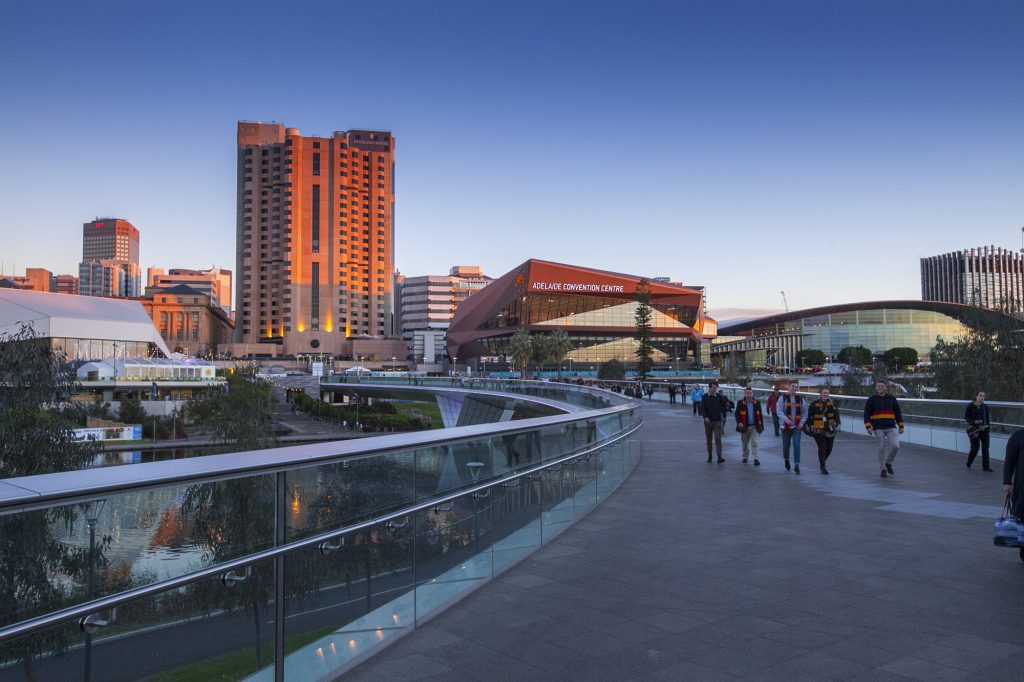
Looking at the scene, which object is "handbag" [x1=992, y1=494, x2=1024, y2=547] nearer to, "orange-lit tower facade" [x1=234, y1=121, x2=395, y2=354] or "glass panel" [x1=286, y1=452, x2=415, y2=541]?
"glass panel" [x1=286, y1=452, x2=415, y2=541]

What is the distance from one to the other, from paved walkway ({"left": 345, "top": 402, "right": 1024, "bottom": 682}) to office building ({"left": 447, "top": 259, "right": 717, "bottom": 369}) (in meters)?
103

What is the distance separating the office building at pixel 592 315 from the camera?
370 ft

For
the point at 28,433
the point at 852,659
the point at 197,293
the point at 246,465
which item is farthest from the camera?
the point at 197,293

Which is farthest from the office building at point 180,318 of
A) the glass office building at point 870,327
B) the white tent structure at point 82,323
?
the glass office building at point 870,327

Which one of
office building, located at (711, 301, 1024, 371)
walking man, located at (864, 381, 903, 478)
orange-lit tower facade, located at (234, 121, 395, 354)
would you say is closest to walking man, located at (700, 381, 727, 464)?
walking man, located at (864, 381, 903, 478)

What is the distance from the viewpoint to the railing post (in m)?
3.62

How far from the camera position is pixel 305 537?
386 centimetres

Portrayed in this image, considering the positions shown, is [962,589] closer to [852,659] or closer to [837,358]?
[852,659]

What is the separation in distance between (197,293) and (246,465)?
181 meters

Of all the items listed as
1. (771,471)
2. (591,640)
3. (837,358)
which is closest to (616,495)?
(771,471)

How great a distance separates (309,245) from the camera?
15238cm

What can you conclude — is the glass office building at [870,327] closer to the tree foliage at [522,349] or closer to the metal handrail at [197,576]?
the tree foliage at [522,349]

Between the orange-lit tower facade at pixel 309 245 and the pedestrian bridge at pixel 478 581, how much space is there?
477 ft

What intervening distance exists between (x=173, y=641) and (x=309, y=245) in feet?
512
